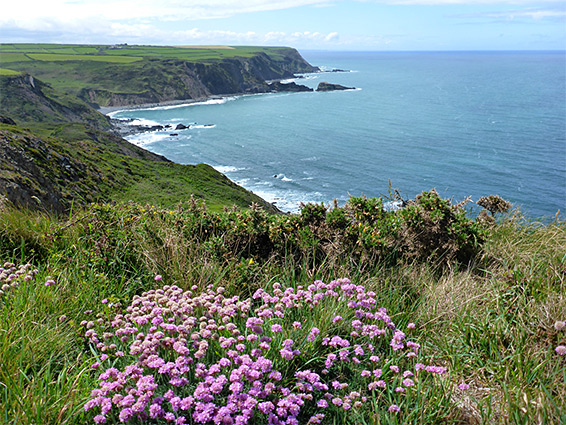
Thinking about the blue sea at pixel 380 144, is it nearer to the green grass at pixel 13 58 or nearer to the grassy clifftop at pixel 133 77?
the grassy clifftop at pixel 133 77

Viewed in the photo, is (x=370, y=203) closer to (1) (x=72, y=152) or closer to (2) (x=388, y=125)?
(1) (x=72, y=152)

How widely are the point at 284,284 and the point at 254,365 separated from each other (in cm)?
207

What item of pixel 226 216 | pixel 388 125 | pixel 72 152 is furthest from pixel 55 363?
pixel 388 125

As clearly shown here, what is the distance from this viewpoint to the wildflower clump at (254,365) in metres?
2.78

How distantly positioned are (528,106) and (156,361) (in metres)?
133

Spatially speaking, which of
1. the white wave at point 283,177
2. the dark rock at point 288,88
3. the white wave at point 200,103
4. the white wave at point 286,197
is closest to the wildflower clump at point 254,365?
the white wave at point 286,197

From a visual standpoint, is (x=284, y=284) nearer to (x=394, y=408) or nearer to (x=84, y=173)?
(x=394, y=408)

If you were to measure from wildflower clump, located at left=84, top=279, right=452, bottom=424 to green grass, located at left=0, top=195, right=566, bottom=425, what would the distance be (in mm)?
108

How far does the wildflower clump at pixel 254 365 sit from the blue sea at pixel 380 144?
23.6m

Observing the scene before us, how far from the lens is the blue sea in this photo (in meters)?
55.3

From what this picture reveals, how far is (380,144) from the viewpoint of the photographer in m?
79.3

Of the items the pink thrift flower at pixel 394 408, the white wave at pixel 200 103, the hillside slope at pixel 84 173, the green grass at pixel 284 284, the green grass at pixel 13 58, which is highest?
the green grass at pixel 13 58

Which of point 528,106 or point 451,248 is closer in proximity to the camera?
point 451,248

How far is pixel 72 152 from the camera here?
151 ft
